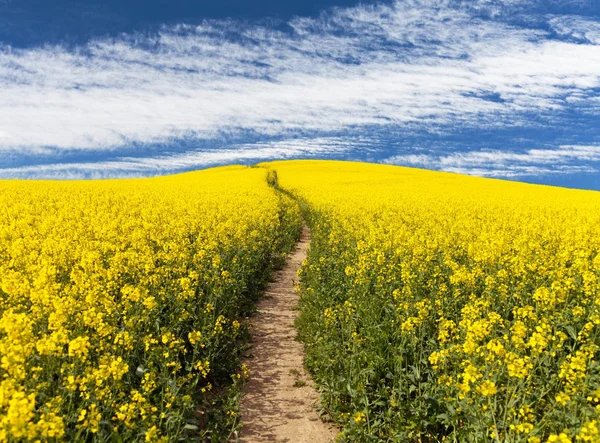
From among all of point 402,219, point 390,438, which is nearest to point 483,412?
point 390,438

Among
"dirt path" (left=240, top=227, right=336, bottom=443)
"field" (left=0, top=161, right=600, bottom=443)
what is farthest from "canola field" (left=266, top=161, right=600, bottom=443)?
"dirt path" (left=240, top=227, right=336, bottom=443)

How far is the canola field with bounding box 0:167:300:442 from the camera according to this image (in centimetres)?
387

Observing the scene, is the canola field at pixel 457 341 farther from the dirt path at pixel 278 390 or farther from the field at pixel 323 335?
the dirt path at pixel 278 390

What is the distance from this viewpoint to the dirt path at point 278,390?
586 cm

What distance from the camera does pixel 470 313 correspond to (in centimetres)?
571

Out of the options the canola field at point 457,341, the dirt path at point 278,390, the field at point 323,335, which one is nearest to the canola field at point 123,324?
the field at point 323,335

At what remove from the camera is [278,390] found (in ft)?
22.9

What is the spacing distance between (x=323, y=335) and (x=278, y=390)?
138 cm

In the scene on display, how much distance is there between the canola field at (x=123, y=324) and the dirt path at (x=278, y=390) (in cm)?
39

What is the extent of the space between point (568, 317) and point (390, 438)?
11.3 ft

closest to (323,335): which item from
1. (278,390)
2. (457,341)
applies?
(278,390)

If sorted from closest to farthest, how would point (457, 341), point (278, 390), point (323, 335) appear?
1. point (457, 341)
2. point (278, 390)
3. point (323, 335)

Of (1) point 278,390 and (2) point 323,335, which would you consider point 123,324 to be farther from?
(2) point 323,335

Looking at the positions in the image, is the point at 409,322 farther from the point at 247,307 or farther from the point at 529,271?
the point at 247,307
